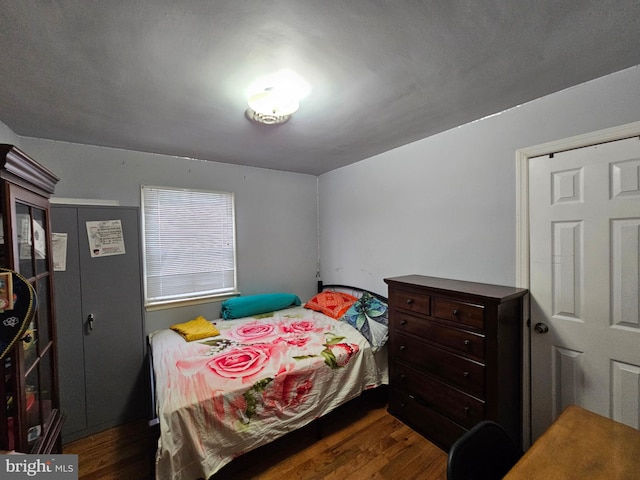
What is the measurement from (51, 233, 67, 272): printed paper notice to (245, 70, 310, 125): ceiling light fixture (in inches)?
70.4

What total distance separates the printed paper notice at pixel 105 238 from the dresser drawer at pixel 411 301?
2333mm

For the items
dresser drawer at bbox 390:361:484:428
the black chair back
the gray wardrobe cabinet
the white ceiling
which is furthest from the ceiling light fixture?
dresser drawer at bbox 390:361:484:428

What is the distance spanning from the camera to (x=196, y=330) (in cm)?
238

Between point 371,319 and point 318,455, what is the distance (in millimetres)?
1104

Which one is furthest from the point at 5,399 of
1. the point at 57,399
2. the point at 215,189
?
the point at 215,189

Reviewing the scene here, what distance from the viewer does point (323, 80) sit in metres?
1.43

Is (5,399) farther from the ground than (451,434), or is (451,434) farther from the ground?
(5,399)

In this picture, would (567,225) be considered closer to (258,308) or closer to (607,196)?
(607,196)

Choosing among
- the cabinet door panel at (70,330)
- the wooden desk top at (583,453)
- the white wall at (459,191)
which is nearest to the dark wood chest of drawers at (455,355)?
the white wall at (459,191)

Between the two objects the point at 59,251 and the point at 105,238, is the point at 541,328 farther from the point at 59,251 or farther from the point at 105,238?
the point at 59,251

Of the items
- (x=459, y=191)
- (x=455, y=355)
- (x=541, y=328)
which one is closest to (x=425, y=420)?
(x=455, y=355)

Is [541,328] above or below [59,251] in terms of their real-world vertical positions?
below

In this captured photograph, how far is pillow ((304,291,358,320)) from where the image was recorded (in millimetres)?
2826

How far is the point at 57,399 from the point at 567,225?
129 inches
